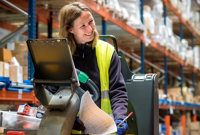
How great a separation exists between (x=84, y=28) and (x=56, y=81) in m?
0.59

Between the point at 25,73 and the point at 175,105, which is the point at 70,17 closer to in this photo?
the point at 25,73

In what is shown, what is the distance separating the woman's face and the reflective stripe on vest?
0.35ft

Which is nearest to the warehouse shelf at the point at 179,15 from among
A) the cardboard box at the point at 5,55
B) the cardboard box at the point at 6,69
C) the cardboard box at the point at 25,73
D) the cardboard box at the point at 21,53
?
the cardboard box at the point at 21,53

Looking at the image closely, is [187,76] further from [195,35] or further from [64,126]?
[64,126]

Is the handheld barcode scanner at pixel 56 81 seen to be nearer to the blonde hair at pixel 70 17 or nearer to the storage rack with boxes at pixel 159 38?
the blonde hair at pixel 70 17

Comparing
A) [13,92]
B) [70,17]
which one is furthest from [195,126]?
[70,17]

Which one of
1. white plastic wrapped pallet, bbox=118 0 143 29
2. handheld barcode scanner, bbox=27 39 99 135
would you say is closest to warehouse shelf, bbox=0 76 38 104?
handheld barcode scanner, bbox=27 39 99 135

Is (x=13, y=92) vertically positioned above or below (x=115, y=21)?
below

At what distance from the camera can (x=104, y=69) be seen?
7.71ft

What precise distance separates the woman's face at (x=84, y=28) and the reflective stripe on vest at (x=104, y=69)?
108 mm

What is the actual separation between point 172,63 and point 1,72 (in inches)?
346

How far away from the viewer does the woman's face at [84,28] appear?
92.7 inches

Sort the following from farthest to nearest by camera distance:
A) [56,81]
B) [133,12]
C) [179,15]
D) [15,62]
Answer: [179,15], [133,12], [15,62], [56,81]

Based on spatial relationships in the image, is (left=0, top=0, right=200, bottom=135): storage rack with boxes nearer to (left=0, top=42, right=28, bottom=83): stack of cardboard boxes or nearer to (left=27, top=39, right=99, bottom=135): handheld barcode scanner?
(left=0, top=42, right=28, bottom=83): stack of cardboard boxes
